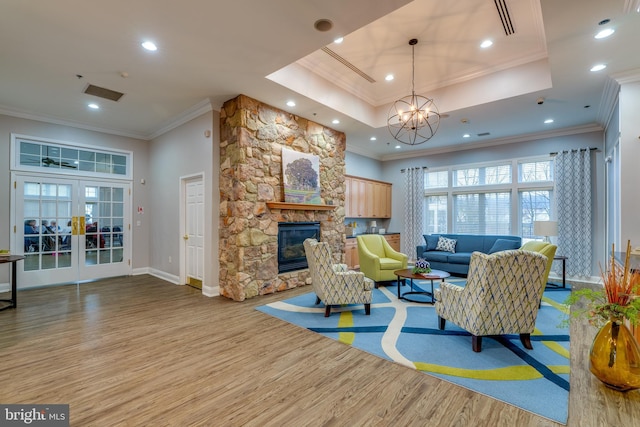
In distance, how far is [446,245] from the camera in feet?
22.5

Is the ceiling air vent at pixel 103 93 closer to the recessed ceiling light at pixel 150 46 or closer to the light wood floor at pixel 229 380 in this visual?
the recessed ceiling light at pixel 150 46

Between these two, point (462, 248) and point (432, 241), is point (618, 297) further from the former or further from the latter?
point (432, 241)

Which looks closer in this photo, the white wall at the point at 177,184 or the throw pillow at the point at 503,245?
the white wall at the point at 177,184

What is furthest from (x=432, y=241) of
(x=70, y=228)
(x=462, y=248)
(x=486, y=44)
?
(x=70, y=228)

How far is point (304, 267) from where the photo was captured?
223 inches

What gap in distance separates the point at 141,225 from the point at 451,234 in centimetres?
734

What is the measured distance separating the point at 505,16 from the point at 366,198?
4.87 m

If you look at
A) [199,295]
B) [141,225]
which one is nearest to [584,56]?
[199,295]

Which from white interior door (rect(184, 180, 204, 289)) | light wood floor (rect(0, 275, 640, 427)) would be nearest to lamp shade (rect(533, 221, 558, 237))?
light wood floor (rect(0, 275, 640, 427))

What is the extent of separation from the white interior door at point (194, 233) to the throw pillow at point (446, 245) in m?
5.28

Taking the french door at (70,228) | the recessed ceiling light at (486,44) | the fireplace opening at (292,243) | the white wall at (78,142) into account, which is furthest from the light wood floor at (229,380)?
the recessed ceiling light at (486,44)

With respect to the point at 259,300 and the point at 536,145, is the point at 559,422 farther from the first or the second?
the point at 536,145

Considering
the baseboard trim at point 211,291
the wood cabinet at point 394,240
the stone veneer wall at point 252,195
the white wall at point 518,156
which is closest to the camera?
the stone veneer wall at point 252,195

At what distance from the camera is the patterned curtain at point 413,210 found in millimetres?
7965
